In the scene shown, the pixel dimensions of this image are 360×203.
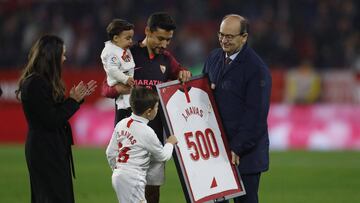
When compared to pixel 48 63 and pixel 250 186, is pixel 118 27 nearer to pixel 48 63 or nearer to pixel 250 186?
pixel 48 63

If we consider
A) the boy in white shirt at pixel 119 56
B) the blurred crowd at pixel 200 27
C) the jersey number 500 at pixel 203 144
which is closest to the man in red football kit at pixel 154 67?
the boy in white shirt at pixel 119 56

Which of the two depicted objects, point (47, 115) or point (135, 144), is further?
point (135, 144)

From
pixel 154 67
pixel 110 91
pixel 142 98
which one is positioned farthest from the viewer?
pixel 154 67

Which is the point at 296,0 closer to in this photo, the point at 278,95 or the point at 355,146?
the point at 278,95

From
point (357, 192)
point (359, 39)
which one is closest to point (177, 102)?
point (357, 192)

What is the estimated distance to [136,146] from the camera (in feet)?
24.3

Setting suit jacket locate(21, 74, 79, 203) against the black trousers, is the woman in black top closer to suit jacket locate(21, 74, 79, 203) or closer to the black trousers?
suit jacket locate(21, 74, 79, 203)

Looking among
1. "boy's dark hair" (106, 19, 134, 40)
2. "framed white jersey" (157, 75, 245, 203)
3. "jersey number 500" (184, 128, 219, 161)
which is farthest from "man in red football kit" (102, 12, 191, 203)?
"jersey number 500" (184, 128, 219, 161)

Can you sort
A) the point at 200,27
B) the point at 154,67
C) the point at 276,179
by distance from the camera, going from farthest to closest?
the point at 200,27
the point at 276,179
the point at 154,67

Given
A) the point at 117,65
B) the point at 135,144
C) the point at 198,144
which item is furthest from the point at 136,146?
the point at 117,65

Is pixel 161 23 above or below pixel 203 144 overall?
above

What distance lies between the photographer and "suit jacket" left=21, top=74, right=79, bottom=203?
23.0 ft

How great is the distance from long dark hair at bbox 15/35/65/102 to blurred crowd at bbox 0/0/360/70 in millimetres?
13929

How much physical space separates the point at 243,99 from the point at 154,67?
1233mm
